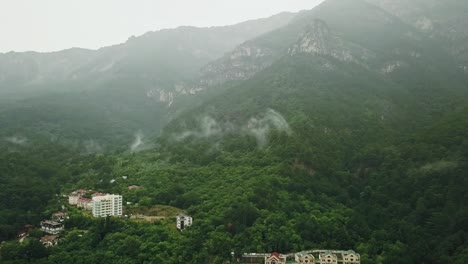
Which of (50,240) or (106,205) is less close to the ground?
(106,205)

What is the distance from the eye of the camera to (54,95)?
171m

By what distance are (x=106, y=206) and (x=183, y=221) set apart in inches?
494

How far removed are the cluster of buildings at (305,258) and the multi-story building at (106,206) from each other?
22.1 metres

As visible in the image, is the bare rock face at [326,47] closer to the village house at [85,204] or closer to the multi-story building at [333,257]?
the village house at [85,204]

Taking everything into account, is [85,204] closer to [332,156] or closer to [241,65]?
[332,156]

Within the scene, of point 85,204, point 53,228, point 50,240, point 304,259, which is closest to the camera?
point 304,259

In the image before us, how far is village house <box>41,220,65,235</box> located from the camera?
65300 millimetres

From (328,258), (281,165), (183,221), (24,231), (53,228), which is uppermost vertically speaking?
(281,165)

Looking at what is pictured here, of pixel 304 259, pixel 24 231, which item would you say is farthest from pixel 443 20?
pixel 24 231

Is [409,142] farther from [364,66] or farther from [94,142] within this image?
[94,142]

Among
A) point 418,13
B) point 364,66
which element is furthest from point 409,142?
point 418,13

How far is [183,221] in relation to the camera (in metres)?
65.2

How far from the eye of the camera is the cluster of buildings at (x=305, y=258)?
5597cm

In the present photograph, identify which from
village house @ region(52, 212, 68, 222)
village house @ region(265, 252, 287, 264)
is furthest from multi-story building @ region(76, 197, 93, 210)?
village house @ region(265, 252, 287, 264)
